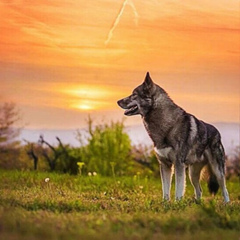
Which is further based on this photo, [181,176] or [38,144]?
[38,144]

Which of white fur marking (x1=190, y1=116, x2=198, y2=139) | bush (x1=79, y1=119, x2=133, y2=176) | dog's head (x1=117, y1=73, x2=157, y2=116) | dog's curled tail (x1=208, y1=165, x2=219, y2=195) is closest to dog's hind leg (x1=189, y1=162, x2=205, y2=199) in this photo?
dog's curled tail (x1=208, y1=165, x2=219, y2=195)

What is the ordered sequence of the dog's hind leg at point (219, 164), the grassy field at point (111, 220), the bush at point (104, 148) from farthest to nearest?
the bush at point (104, 148) → the dog's hind leg at point (219, 164) → the grassy field at point (111, 220)

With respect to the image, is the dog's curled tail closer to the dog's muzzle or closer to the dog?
the dog

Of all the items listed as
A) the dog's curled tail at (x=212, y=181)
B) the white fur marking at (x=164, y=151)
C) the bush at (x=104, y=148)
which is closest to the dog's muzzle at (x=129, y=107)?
the white fur marking at (x=164, y=151)

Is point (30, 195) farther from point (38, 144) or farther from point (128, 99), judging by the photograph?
point (38, 144)

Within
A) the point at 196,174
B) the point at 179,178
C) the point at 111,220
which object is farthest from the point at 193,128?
the point at 111,220

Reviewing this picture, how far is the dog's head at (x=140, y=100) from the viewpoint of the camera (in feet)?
40.7

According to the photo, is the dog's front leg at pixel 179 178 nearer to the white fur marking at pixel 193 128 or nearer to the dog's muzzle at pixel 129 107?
the white fur marking at pixel 193 128

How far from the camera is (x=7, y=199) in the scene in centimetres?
1006

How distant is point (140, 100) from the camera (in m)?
12.5

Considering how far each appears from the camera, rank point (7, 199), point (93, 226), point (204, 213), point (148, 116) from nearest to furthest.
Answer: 1. point (93, 226)
2. point (204, 213)
3. point (7, 199)
4. point (148, 116)

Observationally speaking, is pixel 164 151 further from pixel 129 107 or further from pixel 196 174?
pixel 196 174

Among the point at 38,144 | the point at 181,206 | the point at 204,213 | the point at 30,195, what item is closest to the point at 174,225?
the point at 204,213

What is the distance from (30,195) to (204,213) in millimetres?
4133
